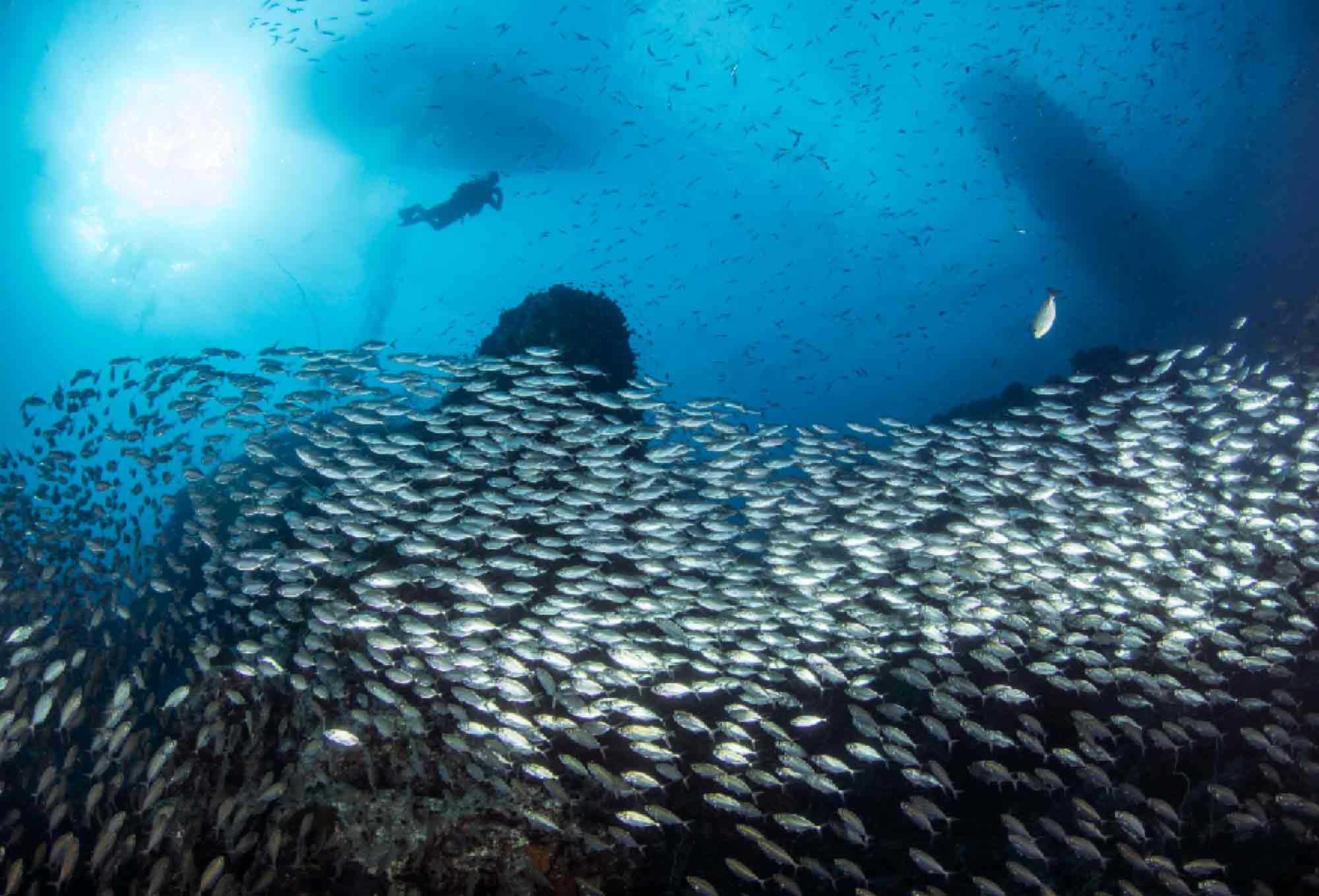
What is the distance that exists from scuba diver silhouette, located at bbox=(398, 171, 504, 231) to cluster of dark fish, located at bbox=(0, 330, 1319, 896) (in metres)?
13.8

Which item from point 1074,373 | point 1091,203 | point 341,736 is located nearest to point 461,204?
point 341,736

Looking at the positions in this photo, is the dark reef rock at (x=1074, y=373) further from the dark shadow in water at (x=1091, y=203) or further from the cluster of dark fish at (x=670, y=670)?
the dark shadow in water at (x=1091, y=203)

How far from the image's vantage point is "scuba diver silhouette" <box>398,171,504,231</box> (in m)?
23.9

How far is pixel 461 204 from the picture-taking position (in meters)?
24.0

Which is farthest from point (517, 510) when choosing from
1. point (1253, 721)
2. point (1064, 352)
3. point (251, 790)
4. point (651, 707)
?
point (1064, 352)

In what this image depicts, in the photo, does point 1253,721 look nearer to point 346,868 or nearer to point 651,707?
point 651,707

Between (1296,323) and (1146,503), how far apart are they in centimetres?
1708

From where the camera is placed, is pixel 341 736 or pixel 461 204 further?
pixel 461 204

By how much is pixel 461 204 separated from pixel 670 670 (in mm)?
21176

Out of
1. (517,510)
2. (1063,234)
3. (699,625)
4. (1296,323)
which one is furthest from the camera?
(1063,234)

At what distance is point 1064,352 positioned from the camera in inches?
2072

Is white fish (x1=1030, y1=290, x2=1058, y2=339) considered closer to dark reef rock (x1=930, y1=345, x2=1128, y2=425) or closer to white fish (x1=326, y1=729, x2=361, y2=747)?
dark reef rock (x1=930, y1=345, x2=1128, y2=425)

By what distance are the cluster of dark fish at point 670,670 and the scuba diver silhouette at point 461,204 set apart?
45.2 ft

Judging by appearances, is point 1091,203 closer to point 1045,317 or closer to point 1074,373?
point 1074,373
